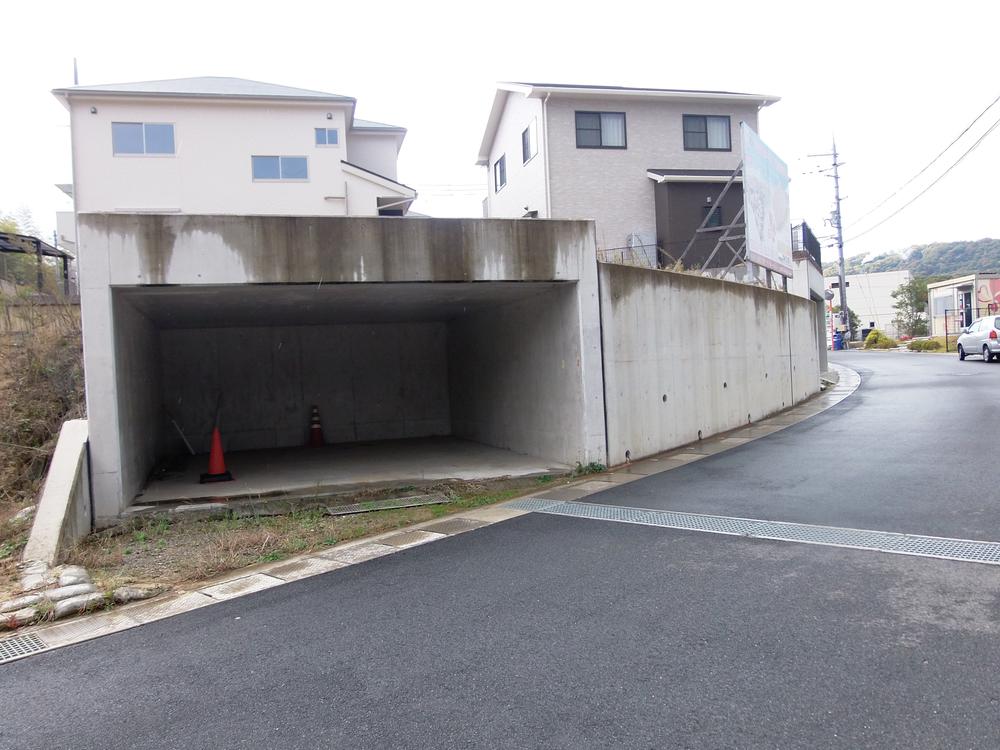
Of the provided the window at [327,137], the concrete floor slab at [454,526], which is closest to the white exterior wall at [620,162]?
the window at [327,137]

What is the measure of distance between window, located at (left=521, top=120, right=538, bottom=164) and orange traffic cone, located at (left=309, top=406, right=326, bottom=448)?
42.2 feet

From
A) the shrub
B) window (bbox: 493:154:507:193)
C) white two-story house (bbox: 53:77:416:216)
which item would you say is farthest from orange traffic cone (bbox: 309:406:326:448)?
the shrub

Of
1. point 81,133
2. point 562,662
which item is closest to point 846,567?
point 562,662

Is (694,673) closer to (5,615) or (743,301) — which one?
(5,615)

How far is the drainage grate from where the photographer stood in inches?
212

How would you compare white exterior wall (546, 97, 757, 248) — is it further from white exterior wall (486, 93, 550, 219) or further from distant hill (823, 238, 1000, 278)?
distant hill (823, 238, 1000, 278)

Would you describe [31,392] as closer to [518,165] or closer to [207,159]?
[207,159]

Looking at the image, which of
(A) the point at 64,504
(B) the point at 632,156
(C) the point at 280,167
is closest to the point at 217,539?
(A) the point at 64,504

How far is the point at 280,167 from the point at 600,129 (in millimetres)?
10435

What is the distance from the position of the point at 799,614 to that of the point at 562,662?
4.97 feet

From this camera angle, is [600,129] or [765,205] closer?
[765,205]

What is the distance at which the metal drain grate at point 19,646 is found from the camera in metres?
4.63

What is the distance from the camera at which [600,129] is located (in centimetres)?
2356

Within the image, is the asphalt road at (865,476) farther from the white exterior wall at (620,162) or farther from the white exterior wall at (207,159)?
the white exterior wall at (207,159)
